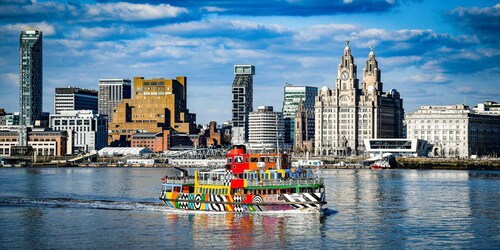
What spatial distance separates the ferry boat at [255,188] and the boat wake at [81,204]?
6.40m

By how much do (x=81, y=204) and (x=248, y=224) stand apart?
28.7 metres

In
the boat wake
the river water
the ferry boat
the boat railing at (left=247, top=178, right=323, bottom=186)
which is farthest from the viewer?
the boat wake

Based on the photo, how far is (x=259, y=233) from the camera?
74250mm

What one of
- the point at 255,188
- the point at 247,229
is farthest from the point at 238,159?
the point at 247,229

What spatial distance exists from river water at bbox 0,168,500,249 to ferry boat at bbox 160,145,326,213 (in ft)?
4.60

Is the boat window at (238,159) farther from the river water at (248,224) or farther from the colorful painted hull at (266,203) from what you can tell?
the river water at (248,224)

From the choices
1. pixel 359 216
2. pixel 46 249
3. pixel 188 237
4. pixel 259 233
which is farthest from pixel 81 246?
pixel 359 216

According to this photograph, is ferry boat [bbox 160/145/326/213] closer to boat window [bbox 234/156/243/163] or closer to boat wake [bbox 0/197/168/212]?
boat window [bbox 234/156/243/163]

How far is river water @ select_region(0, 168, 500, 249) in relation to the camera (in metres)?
70.3

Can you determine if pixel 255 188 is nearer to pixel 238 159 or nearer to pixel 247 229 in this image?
pixel 238 159

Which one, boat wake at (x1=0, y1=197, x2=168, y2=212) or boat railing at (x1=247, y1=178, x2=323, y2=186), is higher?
boat railing at (x1=247, y1=178, x2=323, y2=186)

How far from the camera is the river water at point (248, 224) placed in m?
70.3

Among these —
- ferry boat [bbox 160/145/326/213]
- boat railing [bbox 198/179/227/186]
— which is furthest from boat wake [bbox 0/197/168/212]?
ferry boat [bbox 160/145/326/213]

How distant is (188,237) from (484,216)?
33.6 meters
